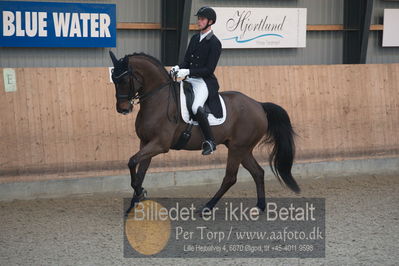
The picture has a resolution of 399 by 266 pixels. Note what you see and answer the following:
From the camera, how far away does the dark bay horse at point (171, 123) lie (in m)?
7.96

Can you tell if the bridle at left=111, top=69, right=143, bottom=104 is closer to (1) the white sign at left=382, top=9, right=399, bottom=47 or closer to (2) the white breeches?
(2) the white breeches

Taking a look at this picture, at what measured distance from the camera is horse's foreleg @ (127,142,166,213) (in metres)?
7.92

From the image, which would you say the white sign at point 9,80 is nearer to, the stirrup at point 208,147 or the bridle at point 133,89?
the bridle at point 133,89

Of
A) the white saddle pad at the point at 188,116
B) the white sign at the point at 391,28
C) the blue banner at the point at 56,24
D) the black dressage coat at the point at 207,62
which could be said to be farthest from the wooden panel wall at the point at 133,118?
the black dressage coat at the point at 207,62

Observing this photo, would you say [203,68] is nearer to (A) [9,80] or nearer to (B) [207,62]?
(B) [207,62]

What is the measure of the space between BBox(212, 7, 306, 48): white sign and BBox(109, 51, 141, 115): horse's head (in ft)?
13.4

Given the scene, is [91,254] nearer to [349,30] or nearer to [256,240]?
[256,240]

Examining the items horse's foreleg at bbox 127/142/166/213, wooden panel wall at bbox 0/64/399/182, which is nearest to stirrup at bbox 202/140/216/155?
horse's foreleg at bbox 127/142/166/213

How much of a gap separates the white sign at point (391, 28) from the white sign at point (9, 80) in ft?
24.5

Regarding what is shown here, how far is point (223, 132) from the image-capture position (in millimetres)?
8664

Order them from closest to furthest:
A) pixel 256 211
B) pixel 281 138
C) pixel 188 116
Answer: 1. pixel 188 116
2. pixel 256 211
3. pixel 281 138

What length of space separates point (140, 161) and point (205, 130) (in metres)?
0.94

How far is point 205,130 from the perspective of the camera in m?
8.38

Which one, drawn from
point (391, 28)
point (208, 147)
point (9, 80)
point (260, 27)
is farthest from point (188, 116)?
point (391, 28)
